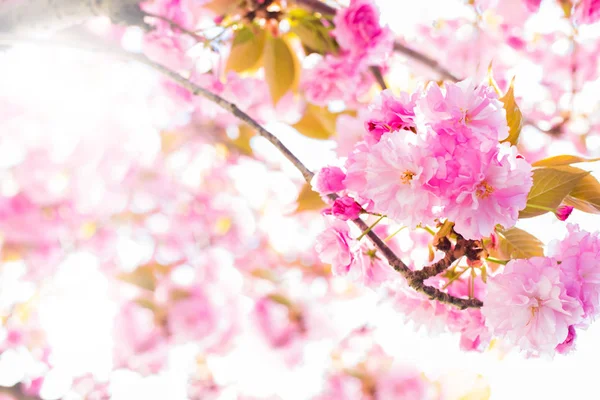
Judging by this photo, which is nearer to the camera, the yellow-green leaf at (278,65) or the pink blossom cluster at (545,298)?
the pink blossom cluster at (545,298)

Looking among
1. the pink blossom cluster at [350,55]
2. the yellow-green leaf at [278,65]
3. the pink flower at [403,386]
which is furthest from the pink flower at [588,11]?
the pink flower at [403,386]

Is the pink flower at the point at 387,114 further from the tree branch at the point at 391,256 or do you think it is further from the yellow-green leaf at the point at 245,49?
the yellow-green leaf at the point at 245,49

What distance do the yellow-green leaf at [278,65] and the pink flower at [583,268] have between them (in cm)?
86

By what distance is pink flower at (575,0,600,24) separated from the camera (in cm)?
125

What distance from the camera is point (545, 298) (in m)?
0.58

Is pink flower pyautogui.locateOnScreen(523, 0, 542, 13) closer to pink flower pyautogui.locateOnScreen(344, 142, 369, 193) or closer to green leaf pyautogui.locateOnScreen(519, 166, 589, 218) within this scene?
green leaf pyautogui.locateOnScreen(519, 166, 589, 218)

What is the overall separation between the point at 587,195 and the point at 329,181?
0.37 m

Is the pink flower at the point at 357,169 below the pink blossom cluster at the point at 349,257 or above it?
above

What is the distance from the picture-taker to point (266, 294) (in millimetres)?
2223

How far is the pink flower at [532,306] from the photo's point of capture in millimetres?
580

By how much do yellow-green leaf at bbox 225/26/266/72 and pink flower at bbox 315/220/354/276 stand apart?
0.73 m


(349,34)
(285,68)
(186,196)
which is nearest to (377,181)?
(349,34)

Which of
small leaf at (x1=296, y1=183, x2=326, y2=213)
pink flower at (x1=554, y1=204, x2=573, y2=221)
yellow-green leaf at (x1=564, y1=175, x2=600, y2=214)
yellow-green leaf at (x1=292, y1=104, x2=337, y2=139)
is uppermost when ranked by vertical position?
yellow-green leaf at (x1=564, y1=175, x2=600, y2=214)

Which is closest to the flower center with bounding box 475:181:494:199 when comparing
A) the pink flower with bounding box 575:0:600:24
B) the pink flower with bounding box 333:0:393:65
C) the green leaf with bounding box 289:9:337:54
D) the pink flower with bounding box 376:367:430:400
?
the pink flower with bounding box 333:0:393:65
